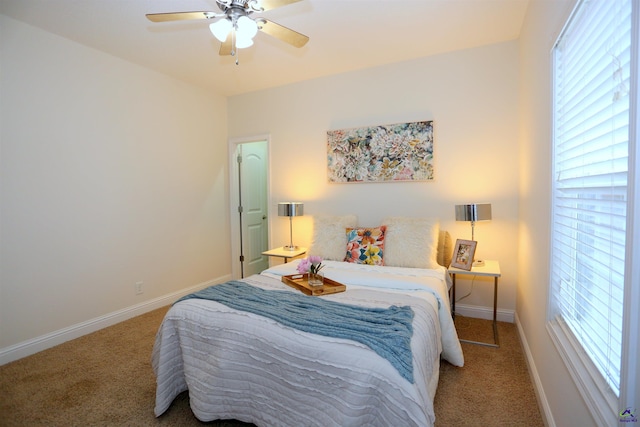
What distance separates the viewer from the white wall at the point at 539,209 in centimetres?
145

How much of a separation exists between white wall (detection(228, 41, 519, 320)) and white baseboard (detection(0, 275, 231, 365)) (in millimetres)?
1787

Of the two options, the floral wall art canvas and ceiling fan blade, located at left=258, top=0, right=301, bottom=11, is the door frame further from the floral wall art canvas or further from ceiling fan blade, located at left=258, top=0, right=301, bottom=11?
ceiling fan blade, located at left=258, top=0, right=301, bottom=11

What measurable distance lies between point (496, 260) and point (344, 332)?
2.17 meters

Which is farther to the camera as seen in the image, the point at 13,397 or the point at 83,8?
the point at 83,8

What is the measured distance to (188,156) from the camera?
3.84m

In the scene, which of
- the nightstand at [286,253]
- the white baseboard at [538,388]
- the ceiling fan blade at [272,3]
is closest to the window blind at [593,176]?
the white baseboard at [538,388]

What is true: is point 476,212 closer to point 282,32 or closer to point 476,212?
point 476,212

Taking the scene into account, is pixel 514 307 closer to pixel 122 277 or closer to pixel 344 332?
pixel 344 332

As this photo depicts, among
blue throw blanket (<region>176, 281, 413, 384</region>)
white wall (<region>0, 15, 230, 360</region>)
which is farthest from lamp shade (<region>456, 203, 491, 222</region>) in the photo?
white wall (<region>0, 15, 230, 360</region>)

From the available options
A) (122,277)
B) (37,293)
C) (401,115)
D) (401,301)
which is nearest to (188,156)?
(122,277)

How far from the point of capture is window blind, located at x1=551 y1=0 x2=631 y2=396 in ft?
3.11

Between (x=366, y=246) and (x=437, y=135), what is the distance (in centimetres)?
134

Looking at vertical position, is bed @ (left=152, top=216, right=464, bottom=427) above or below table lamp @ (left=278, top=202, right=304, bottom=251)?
below

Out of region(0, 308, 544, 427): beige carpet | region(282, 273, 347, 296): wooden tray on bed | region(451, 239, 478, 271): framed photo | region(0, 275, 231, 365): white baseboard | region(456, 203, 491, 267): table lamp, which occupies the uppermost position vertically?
region(456, 203, 491, 267): table lamp
